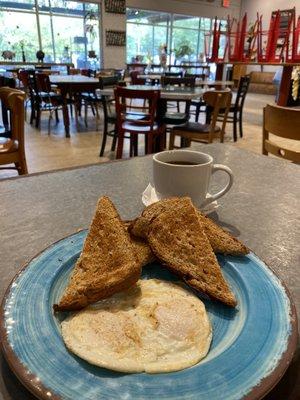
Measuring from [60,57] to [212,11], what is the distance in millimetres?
6636

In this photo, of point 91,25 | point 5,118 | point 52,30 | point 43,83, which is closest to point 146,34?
point 91,25

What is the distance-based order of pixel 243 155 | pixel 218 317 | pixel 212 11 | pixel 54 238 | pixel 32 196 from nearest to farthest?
pixel 218 317, pixel 54 238, pixel 32 196, pixel 243 155, pixel 212 11

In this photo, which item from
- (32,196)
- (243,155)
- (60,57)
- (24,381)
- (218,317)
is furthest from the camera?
(60,57)

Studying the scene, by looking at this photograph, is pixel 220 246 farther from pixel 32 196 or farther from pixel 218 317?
pixel 32 196

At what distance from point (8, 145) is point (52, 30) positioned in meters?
9.77

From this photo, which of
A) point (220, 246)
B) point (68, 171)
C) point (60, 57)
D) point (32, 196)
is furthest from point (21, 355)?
point (60, 57)

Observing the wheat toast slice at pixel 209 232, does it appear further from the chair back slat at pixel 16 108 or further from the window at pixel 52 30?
the window at pixel 52 30

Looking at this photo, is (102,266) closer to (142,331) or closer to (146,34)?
(142,331)

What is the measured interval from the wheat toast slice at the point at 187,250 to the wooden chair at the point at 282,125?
1.25 metres

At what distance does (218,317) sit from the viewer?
0.42 meters

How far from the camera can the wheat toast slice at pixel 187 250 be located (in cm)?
44

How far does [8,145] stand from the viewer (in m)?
2.17

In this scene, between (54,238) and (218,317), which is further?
(54,238)

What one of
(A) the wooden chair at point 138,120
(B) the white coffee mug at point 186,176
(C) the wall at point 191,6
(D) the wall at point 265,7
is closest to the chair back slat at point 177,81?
(A) the wooden chair at point 138,120
